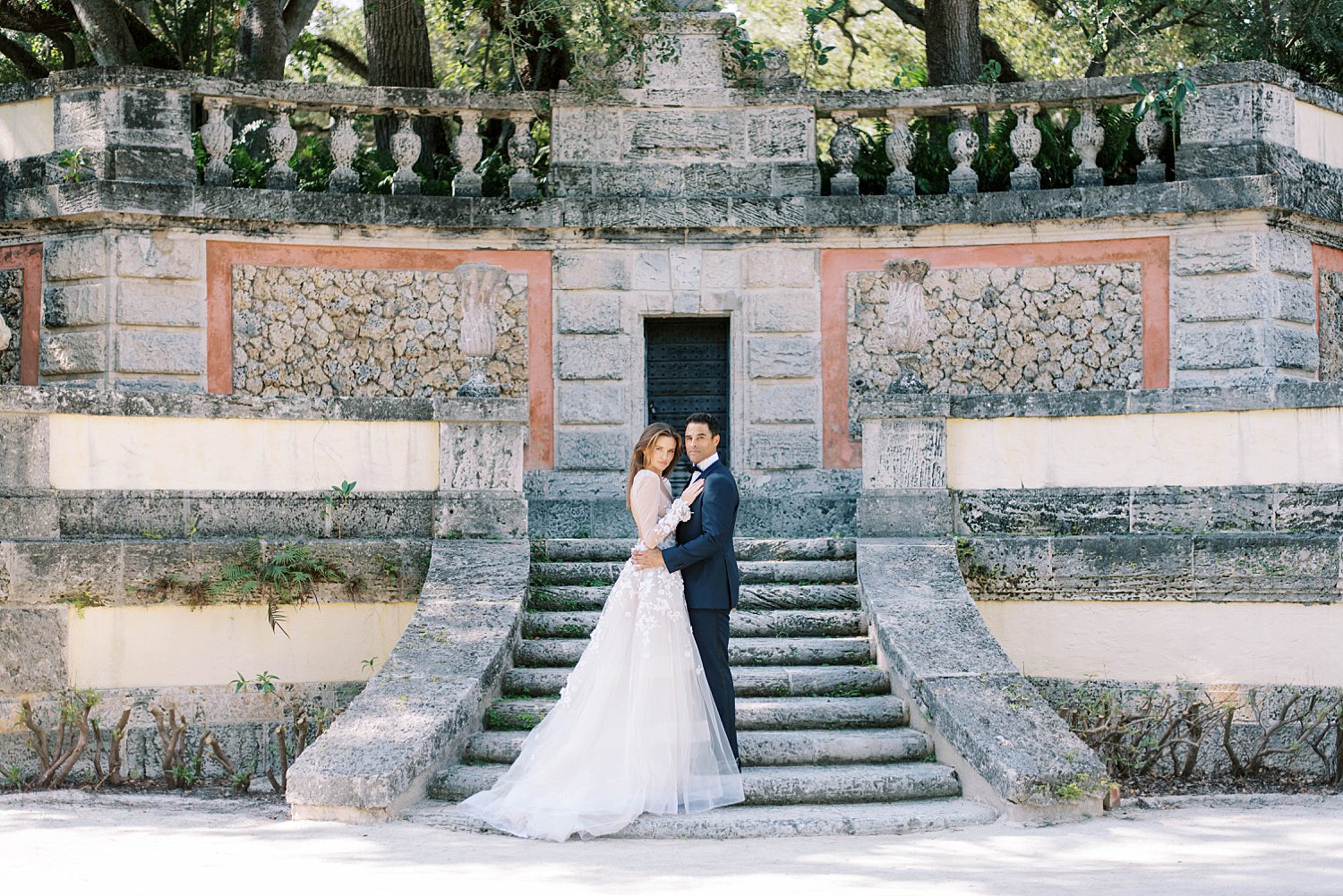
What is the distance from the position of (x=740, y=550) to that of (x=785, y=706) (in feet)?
6.03

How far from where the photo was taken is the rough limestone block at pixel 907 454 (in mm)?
8805

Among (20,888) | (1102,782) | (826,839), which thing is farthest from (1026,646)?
(20,888)

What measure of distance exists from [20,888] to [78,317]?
21.4 feet

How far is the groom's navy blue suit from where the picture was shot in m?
6.72

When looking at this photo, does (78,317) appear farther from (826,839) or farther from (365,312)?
(826,839)

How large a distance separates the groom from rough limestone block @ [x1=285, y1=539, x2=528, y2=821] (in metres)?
1.23

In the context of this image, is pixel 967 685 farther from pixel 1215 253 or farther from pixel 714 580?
pixel 1215 253

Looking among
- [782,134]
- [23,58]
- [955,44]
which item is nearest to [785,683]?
[782,134]

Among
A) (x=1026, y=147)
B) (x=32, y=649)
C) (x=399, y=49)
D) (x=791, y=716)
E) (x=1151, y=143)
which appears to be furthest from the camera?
(x=399, y=49)

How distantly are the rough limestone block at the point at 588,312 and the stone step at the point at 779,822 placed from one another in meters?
5.66

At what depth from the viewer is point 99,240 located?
1091cm

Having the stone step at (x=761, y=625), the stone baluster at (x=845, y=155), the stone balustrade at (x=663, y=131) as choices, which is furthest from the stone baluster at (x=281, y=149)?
the stone step at (x=761, y=625)

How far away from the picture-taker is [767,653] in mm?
8078

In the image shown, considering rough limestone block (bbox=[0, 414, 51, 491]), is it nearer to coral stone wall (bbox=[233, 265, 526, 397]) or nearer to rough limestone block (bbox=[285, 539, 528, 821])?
rough limestone block (bbox=[285, 539, 528, 821])
